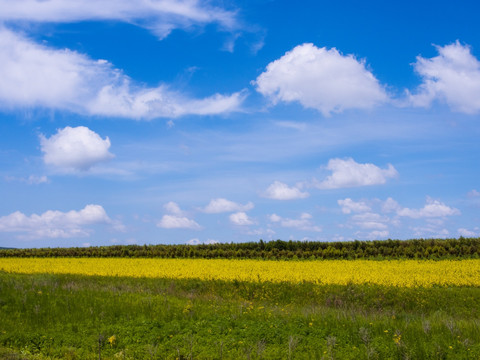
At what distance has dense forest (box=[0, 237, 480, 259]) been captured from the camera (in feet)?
125

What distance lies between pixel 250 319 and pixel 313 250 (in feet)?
95.1

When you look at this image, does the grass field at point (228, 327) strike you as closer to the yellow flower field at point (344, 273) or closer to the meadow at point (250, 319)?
the meadow at point (250, 319)

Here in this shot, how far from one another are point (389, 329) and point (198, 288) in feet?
45.0

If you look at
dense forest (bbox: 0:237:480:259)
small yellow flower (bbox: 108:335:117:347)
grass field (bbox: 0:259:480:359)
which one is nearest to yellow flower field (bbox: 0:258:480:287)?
grass field (bbox: 0:259:480:359)

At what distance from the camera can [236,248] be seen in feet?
149

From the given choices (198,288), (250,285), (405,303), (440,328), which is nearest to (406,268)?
(405,303)

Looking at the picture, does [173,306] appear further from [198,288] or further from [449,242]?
[449,242]

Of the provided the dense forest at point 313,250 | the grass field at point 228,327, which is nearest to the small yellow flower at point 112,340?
the grass field at point 228,327

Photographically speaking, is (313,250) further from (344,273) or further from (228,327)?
(228,327)

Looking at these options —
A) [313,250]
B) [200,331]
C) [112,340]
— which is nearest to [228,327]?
[200,331]

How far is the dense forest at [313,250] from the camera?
38.1m

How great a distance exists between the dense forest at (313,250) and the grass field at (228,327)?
1774cm

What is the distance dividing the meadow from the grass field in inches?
1.3

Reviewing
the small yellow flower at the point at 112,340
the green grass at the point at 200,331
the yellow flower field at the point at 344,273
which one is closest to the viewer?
the green grass at the point at 200,331
